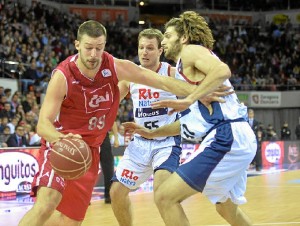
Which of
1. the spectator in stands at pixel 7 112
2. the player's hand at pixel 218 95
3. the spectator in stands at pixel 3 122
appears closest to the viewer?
the player's hand at pixel 218 95

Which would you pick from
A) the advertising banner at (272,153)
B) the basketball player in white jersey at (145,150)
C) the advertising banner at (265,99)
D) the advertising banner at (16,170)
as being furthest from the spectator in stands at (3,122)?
the advertising banner at (265,99)

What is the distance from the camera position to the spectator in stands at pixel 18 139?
1221cm

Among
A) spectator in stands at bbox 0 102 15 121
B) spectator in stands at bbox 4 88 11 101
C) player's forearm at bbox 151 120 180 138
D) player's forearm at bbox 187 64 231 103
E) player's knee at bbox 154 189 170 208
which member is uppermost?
player's forearm at bbox 187 64 231 103

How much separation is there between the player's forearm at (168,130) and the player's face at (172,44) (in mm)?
994

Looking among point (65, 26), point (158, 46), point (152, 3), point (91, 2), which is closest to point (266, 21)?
point (152, 3)

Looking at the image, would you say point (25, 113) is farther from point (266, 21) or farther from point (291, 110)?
point (266, 21)

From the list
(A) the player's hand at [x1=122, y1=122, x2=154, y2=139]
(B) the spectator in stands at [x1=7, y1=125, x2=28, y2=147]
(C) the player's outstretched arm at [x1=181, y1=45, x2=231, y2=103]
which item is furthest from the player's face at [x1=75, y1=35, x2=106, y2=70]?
(B) the spectator in stands at [x1=7, y1=125, x2=28, y2=147]

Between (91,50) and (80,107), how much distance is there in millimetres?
483

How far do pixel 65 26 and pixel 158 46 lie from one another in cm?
1827

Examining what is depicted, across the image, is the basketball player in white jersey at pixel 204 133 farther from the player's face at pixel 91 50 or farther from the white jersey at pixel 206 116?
the player's face at pixel 91 50

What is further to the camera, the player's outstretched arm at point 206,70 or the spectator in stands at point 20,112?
the spectator in stands at point 20,112

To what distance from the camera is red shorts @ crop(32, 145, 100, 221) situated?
500 centimetres

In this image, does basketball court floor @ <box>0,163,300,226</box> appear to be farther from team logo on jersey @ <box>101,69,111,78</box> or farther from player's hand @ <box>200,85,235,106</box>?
team logo on jersey @ <box>101,69,111,78</box>

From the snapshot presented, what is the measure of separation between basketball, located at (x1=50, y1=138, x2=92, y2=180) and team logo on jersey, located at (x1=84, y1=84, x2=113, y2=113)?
1.62 ft
